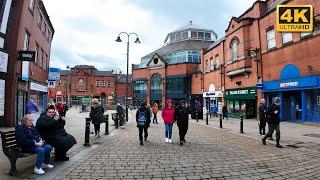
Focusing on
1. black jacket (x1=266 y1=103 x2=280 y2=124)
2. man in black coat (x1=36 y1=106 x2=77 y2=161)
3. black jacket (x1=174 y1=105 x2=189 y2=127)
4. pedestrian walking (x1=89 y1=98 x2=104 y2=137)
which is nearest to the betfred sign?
pedestrian walking (x1=89 y1=98 x2=104 y2=137)

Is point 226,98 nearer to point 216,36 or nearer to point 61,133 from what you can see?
point 61,133

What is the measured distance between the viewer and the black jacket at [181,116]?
1238 cm

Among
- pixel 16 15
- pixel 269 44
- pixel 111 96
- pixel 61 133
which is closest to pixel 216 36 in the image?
pixel 111 96

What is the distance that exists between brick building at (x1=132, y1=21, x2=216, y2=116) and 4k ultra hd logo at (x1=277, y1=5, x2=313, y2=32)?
43118 millimetres

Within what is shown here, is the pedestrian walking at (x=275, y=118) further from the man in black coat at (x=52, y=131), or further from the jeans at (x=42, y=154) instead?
the jeans at (x=42, y=154)

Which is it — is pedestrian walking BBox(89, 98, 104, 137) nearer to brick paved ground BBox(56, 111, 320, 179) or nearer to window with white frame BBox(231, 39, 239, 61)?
brick paved ground BBox(56, 111, 320, 179)

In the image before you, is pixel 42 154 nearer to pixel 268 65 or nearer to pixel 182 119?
pixel 182 119

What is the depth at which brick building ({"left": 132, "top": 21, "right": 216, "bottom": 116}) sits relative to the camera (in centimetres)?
5856

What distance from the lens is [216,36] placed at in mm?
71375

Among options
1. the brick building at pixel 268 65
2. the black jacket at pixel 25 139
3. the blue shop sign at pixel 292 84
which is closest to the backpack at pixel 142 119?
the black jacket at pixel 25 139

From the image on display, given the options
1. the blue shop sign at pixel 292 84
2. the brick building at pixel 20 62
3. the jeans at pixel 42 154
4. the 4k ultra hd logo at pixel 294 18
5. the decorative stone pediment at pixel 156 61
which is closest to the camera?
the jeans at pixel 42 154

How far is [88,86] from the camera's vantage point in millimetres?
86750

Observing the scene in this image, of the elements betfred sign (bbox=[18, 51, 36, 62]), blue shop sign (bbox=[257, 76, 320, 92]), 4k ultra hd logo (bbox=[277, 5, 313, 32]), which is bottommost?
blue shop sign (bbox=[257, 76, 320, 92])

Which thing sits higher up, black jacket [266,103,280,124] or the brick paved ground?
black jacket [266,103,280,124]
